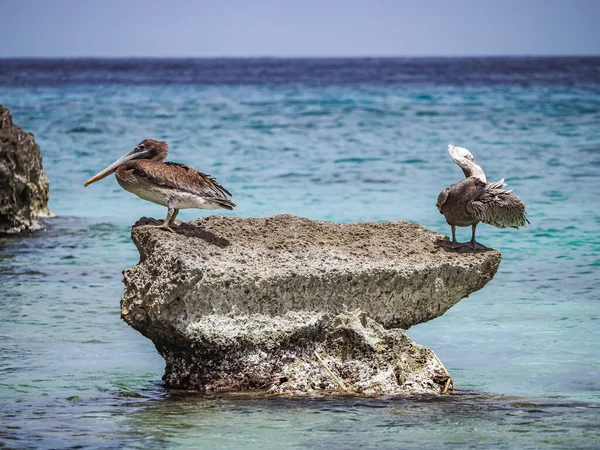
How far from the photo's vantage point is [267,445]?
17.0ft

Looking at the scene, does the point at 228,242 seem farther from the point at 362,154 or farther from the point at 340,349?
the point at 362,154

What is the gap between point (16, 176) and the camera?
39.4ft

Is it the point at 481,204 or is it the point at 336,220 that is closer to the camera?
the point at 481,204

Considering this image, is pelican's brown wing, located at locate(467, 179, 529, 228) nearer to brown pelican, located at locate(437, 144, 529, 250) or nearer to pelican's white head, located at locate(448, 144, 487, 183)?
brown pelican, located at locate(437, 144, 529, 250)

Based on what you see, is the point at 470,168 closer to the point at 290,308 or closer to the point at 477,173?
the point at 477,173

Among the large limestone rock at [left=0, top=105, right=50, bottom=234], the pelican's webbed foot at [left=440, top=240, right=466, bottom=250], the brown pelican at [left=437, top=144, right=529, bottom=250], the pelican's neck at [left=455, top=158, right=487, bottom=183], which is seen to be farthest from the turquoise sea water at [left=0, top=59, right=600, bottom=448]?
the pelican's neck at [left=455, top=158, right=487, bottom=183]

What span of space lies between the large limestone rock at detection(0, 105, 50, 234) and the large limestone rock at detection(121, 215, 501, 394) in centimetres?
628

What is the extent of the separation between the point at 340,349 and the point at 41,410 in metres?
1.74

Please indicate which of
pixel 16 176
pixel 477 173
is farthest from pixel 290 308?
pixel 16 176

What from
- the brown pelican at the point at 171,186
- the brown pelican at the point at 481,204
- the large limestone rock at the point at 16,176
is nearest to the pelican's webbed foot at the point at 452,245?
the brown pelican at the point at 481,204

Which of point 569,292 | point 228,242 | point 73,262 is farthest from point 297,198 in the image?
point 228,242

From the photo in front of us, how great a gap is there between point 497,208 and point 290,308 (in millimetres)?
1371

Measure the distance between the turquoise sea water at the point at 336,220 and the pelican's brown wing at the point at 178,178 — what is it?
1.21 meters

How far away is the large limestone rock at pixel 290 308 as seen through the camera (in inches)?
227
